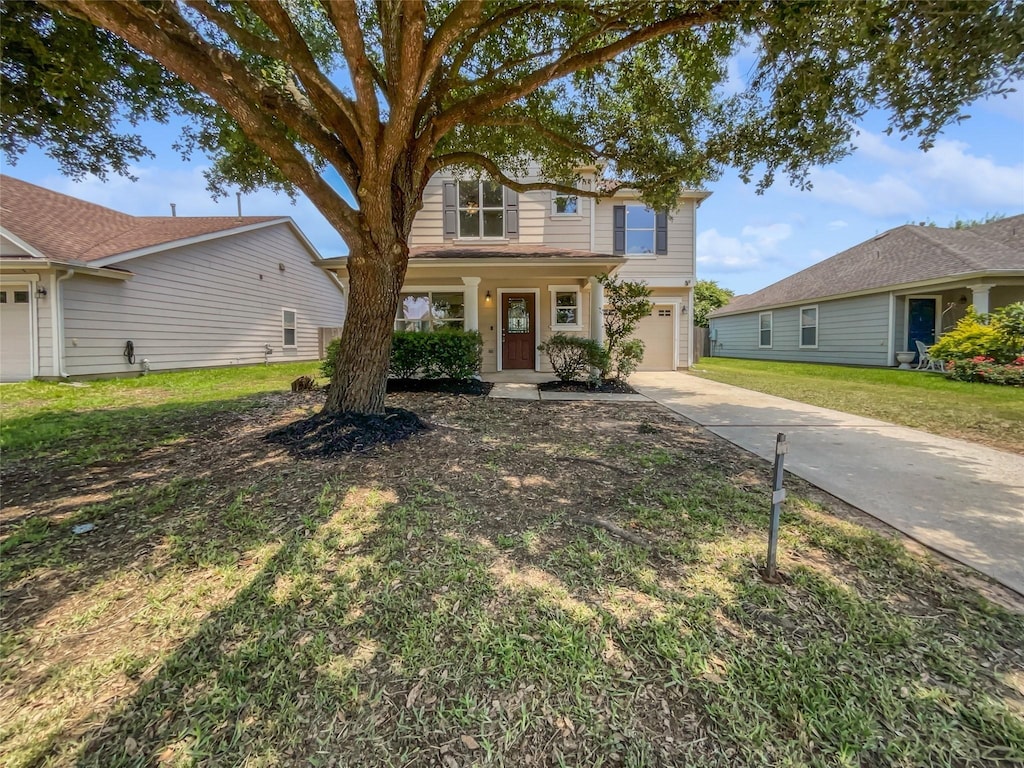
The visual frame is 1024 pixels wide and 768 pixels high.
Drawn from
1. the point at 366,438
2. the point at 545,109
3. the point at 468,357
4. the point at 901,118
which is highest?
the point at 545,109

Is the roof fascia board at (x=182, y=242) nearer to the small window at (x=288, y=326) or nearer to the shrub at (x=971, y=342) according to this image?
the small window at (x=288, y=326)

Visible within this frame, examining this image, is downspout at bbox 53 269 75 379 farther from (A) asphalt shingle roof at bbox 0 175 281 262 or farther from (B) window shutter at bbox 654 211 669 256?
(B) window shutter at bbox 654 211 669 256

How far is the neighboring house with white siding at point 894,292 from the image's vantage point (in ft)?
38.6

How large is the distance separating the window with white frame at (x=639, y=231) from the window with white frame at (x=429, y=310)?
534cm

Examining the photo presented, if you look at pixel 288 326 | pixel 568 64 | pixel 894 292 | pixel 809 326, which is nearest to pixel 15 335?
pixel 288 326

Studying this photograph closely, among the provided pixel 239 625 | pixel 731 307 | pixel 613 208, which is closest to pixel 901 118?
pixel 239 625

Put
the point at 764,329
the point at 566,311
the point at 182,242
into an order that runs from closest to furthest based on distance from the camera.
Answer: the point at 182,242
the point at 566,311
the point at 764,329

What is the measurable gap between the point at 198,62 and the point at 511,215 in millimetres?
8777

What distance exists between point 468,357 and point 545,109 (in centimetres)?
442

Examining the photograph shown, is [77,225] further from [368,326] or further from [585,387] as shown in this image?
[585,387]

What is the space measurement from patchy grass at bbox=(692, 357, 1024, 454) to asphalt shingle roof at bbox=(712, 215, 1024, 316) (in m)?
3.22

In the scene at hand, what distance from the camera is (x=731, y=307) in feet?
75.8

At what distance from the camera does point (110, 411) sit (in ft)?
22.2

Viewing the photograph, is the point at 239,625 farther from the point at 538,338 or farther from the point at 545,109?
the point at 538,338
